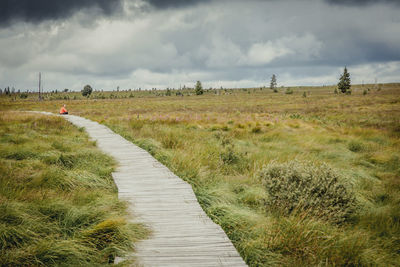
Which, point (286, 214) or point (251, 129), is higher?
point (251, 129)

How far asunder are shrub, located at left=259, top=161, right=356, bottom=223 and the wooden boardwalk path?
141cm

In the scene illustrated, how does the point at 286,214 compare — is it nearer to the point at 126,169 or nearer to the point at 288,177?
the point at 288,177

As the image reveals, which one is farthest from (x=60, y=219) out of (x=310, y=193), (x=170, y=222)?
(x=310, y=193)

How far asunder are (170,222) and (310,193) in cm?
243

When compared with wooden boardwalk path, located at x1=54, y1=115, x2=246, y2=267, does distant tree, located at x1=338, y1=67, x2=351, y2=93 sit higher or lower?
higher

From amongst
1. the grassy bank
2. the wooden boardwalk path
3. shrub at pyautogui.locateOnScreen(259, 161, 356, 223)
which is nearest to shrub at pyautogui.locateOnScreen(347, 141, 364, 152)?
shrub at pyautogui.locateOnScreen(259, 161, 356, 223)

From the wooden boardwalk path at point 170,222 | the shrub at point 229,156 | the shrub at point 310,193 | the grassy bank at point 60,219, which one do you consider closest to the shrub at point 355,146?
the shrub at point 229,156

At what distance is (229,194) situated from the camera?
4.49 meters

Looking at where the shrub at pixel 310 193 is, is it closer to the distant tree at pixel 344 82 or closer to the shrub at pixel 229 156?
the shrub at pixel 229 156

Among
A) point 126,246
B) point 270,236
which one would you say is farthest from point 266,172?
point 126,246

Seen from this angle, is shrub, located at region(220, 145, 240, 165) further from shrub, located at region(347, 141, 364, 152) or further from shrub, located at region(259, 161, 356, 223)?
shrub, located at region(347, 141, 364, 152)

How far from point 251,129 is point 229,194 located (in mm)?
9488

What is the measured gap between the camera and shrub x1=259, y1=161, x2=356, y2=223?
3.88 metres

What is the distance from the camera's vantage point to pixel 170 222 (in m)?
3.26
